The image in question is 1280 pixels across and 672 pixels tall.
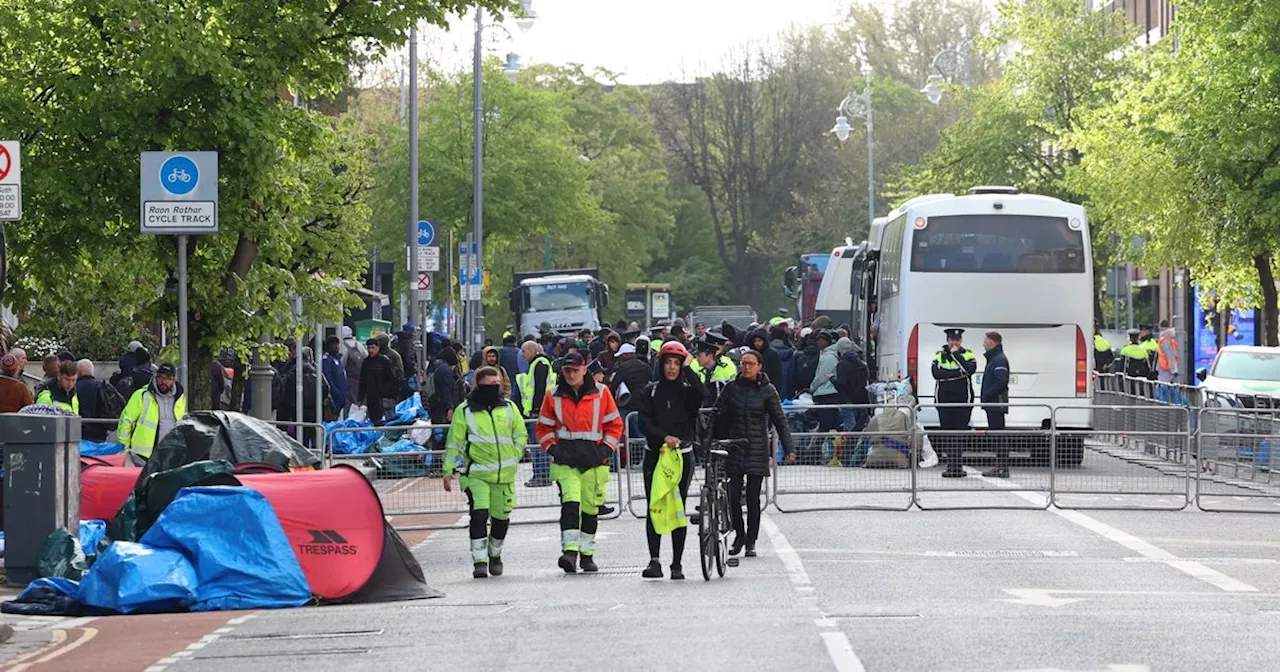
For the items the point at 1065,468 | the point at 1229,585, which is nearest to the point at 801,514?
the point at 1065,468

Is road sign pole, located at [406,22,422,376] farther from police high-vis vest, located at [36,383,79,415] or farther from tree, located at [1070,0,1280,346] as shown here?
police high-vis vest, located at [36,383,79,415]

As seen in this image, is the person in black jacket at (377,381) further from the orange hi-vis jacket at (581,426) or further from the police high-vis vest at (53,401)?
the orange hi-vis jacket at (581,426)

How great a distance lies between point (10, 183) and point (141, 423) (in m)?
4.10

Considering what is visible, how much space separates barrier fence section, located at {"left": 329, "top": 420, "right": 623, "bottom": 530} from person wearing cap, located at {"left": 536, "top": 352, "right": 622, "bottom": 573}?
10.6 ft

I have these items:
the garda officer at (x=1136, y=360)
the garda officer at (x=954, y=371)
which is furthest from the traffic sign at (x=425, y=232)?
the garda officer at (x=954, y=371)

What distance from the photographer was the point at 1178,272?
205 feet

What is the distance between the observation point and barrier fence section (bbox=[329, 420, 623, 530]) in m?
19.8

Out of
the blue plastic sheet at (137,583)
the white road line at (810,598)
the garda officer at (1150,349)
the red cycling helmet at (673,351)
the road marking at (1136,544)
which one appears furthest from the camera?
the garda officer at (1150,349)

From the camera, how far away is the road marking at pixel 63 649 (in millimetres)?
11648

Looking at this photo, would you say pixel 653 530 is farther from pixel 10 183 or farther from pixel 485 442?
pixel 10 183

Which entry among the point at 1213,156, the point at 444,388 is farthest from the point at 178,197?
the point at 1213,156

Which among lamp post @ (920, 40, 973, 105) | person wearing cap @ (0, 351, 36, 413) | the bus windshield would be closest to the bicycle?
person wearing cap @ (0, 351, 36, 413)

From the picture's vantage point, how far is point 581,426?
1612 cm

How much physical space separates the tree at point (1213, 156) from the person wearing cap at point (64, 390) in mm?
20504
